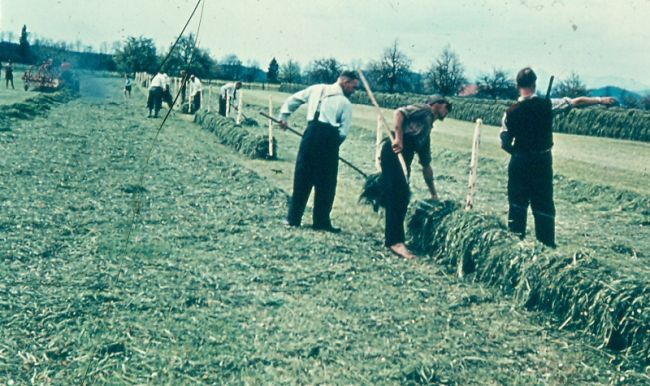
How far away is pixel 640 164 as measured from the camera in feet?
72.7

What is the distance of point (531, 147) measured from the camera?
7.08 metres

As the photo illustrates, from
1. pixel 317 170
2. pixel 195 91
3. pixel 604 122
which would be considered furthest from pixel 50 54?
pixel 317 170

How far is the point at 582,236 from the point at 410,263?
3.98 m

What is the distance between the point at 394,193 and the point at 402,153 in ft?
1.54

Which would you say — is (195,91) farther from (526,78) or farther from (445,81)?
(445,81)

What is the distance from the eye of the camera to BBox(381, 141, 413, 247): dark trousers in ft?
24.4

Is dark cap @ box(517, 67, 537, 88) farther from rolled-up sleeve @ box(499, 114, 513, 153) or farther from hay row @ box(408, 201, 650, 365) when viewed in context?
hay row @ box(408, 201, 650, 365)

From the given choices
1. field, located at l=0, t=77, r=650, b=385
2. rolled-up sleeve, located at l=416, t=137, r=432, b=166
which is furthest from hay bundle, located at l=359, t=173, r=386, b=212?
rolled-up sleeve, located at l=416, t=137, r=432, b=166

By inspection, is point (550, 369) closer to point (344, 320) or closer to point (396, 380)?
point (396, 380)

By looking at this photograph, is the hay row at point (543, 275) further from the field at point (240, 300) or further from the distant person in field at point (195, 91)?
the distant person in field at point (195, 91)

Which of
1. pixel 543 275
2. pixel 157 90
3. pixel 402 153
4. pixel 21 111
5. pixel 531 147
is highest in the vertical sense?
pixel 157 90

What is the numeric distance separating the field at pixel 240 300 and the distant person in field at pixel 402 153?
0.92 feet

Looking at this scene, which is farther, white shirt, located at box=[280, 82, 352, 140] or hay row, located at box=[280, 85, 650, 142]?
hay row, located at box=[280, 85, 650, 142]

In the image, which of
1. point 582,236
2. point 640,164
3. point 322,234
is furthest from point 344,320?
point 640,164
